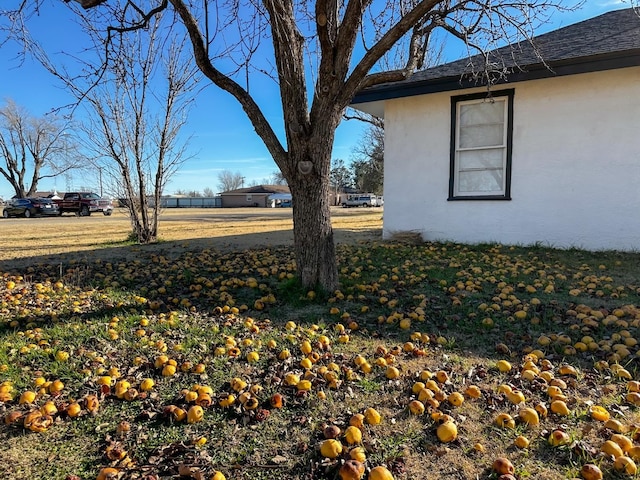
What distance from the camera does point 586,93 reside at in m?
6.16

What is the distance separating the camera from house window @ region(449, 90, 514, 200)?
6.89 m

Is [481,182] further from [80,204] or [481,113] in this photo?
[80,204]

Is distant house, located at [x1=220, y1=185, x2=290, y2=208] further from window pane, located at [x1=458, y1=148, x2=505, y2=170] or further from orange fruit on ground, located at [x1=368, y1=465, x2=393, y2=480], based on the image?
orange fruit on ground, located at [x1=368, y1=465, x2=393, y2=480]

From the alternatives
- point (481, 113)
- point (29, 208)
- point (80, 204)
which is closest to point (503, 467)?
point (481, 113)

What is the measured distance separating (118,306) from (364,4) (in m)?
3.87

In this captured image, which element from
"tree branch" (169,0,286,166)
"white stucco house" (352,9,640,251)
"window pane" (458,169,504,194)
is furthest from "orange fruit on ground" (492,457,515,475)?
"window pane" (458,169,504,194)

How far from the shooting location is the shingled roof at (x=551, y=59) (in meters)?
5.66

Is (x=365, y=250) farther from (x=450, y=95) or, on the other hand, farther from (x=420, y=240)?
(x=450, y=95)

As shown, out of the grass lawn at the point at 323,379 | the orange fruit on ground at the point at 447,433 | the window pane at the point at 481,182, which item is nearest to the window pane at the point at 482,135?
the window pane at the point at 481,182

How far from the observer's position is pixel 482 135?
712cm

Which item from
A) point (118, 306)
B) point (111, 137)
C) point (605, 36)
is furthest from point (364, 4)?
point (111, 137)

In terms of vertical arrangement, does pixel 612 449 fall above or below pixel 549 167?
below

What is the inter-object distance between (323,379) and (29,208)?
97.7 ft

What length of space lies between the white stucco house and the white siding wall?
0.05 ft
